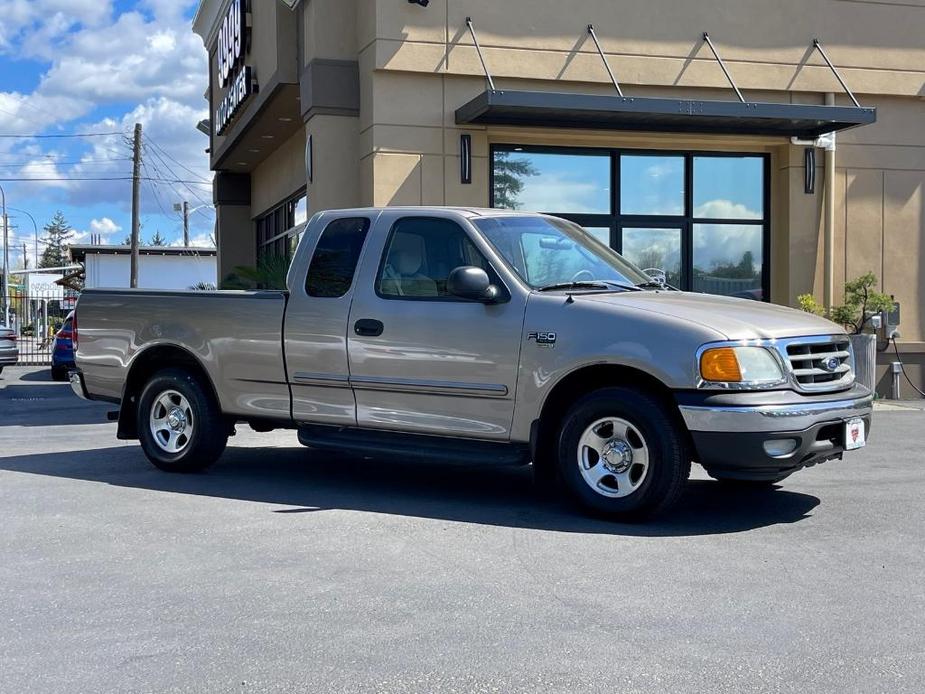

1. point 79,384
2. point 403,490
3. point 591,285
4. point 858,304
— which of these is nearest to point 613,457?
point 591,285

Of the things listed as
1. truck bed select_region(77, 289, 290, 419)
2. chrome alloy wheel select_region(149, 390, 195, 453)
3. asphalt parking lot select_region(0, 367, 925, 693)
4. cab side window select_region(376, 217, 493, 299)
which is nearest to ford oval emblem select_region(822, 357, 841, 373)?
asphalt parking lot select_region(0, 367, 925, 693)

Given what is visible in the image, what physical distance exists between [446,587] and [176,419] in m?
4.06

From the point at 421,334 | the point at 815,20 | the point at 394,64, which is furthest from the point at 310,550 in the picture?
the point at 815,20

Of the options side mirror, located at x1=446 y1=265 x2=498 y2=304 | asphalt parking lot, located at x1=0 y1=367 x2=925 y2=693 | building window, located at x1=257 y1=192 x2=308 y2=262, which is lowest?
asphalt parking lot, located at x1=0 y1=367 x2=925 y2=693

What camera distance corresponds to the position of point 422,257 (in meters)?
7.46

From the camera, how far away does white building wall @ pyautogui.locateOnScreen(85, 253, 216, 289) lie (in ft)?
173

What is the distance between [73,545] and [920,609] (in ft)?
14.6

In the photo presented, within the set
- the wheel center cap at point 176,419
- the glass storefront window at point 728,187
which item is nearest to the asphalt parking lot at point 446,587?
the wheel center cap at point 176,419

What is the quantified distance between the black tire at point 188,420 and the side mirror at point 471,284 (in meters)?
2.52

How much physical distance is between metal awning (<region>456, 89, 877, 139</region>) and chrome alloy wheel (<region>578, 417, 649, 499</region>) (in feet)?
24.7

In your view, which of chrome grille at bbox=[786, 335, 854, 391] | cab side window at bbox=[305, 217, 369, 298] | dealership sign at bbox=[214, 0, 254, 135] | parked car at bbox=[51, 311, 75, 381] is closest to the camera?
chrome grille at bbox=[786, 335, 854, 391]

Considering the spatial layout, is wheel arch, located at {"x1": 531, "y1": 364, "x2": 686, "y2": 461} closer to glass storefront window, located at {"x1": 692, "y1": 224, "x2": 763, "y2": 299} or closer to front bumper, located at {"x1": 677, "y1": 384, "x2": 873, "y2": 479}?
front bumper, located at {"x1": 677, "y1": 384, "x2": 873, "y2": 479}

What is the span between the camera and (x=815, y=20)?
1541 centimetres

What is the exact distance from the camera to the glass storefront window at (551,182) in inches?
594
